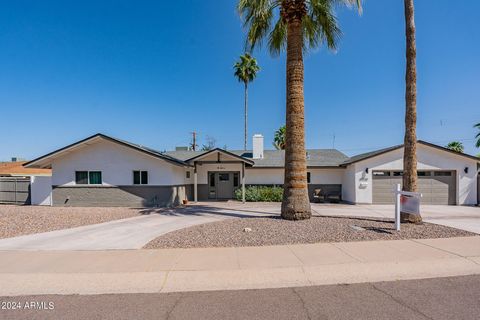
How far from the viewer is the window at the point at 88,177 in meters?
16.7

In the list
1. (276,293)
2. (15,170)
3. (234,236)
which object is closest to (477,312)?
(276,293)

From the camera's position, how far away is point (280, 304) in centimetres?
398

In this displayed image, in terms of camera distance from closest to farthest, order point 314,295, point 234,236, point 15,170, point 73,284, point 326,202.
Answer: point 314,295 < point 73,284 < point 234,236 < point 326,202 < point 15,170

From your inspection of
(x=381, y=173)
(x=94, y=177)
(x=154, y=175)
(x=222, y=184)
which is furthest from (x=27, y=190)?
(x=381, y=173)

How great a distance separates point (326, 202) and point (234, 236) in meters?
12.6

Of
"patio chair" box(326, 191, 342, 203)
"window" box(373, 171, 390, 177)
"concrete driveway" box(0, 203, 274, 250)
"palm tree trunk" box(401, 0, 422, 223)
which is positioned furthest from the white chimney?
"palm tree trunk" box(401, 0, 422, 223)

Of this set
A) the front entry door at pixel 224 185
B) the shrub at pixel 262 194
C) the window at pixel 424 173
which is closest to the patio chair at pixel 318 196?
the shrub at pixel 262 194

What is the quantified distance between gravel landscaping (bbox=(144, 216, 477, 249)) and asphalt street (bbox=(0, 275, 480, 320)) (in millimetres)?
2820

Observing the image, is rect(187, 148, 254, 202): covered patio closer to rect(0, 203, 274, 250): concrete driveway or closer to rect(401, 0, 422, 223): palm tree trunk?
rect(0, 203, 274, 250): concrete driveway

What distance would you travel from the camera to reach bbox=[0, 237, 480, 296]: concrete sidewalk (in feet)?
15.5

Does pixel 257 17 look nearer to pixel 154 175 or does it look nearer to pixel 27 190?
pixel 154 175

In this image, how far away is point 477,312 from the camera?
3.71 meters

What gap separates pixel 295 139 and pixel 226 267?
20.3 ft

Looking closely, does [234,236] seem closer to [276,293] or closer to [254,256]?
[254,256]
